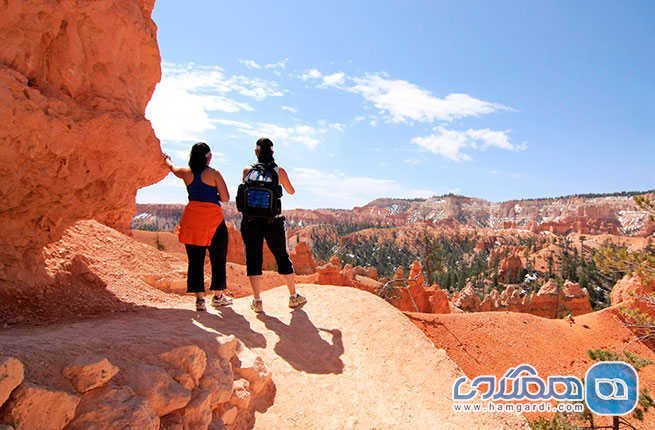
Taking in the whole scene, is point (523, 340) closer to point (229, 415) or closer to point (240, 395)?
point (240, 395)

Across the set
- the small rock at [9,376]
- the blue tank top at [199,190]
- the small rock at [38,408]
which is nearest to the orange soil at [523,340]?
the blue tank top at [199,190]

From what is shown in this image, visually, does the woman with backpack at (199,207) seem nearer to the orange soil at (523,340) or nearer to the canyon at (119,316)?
the canyon at (119,316)

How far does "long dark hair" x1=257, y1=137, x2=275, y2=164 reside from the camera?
494cm

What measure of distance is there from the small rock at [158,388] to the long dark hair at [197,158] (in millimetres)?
2464

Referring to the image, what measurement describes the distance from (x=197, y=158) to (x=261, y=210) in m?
0.94

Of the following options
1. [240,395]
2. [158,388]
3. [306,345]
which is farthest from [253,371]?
[306,345]

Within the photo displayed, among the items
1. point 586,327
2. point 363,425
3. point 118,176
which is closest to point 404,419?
point 363,425

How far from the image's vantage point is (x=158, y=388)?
248 cm

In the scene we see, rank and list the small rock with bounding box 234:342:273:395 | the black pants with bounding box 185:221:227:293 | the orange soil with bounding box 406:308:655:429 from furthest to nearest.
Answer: the orange soil with bounding box 406:308:655:429 < the black pants with bounding box 185:221:227:293 < the small rock with bounding box 234:342:273:395

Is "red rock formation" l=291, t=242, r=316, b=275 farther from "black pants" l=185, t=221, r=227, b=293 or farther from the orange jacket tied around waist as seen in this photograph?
the orange jacket tied around waist

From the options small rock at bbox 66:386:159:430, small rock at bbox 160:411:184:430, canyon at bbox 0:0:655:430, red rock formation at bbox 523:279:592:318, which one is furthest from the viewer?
red rock formation at bbox 523:279:592:318

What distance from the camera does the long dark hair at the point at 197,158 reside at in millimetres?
4508

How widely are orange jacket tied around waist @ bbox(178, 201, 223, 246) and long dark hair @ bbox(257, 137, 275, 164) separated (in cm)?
84

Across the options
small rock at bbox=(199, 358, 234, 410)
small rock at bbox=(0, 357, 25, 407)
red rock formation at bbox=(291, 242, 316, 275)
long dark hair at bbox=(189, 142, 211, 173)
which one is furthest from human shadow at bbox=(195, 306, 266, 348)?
red rock formation at bbox=(291, 242, 316, 275)
